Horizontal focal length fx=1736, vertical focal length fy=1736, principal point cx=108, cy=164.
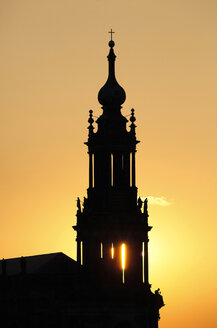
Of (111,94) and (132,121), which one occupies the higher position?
(111,94)

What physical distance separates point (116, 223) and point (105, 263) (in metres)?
3.15

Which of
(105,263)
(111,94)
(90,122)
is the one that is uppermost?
(111,94)

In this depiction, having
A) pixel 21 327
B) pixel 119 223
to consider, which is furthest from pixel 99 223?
pixel 21 327

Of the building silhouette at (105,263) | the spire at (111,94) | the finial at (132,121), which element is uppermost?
the spire at (111,94)

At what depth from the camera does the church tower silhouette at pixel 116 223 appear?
420 feet

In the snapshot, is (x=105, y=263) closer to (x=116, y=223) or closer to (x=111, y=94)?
(x=116, y=223)

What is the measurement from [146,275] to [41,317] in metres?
8.39

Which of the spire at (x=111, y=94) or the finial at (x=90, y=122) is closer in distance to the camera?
the spire at (x=111, y=94)

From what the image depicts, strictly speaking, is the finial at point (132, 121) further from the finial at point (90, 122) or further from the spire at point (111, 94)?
the finial at point (90, 122)

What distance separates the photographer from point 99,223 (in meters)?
129

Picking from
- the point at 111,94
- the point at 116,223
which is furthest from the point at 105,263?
the point at 111,94

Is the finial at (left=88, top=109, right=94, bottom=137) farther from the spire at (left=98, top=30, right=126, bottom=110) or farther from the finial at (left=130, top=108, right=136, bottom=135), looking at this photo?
the finial at (left=130, top=108, right=136, bottom=135)

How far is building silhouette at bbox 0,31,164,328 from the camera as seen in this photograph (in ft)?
418

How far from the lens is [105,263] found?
127875 mm
